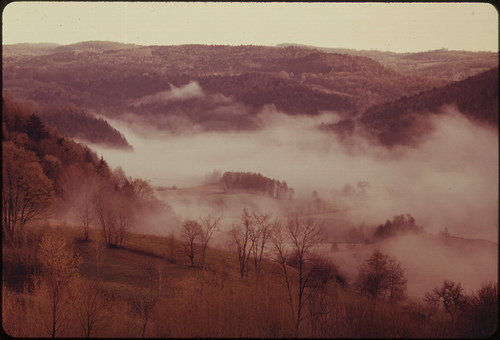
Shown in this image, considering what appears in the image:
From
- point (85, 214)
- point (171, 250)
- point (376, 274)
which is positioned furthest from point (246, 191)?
point (85, 214)

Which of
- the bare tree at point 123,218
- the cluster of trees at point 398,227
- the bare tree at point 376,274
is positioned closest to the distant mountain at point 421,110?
the cluster of trees at point 398,227

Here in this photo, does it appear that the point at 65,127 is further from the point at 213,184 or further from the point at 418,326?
the point at 418,326

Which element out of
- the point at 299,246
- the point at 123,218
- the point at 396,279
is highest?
the point at 123,218

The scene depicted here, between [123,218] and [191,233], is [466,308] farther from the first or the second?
[123,218]

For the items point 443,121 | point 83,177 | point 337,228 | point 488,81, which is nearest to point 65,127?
point 83,177

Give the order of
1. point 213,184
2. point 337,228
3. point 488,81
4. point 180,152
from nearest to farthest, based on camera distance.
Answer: point 488,81, point 337,228, point 213,184, point 180,152

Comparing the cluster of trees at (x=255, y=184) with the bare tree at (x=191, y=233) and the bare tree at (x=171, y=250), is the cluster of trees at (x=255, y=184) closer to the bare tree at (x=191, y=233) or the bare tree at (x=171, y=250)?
the bare tree at (x=191, y=233)
